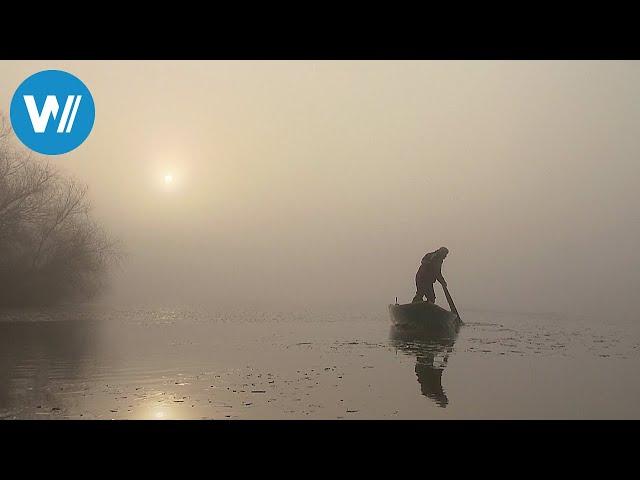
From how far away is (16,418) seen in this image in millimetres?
10883

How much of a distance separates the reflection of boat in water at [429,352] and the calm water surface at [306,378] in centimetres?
6

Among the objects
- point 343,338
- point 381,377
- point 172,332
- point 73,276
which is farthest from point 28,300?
point 381,377

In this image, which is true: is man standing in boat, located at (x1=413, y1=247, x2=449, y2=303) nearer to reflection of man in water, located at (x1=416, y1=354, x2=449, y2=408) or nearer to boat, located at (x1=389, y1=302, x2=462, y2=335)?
boat, located at (x1=389, y1=302, x2=462, y2=335)

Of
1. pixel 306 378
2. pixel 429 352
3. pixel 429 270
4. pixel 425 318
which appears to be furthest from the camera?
pixel 429 270

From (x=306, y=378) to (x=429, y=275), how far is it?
18.2 meters

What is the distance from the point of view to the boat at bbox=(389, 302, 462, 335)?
104 ft

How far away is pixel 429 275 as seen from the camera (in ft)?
111

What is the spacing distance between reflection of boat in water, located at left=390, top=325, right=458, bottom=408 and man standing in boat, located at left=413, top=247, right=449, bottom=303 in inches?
91.5

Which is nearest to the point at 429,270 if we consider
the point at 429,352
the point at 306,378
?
the point at 429,352

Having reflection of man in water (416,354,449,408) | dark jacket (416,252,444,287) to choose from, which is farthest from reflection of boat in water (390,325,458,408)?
dark jacket (416,252,444,287)

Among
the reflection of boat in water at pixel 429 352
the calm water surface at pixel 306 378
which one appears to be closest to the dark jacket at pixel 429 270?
the reflection of boat in water at pixel 429 352

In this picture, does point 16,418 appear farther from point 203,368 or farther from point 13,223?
point 13,223

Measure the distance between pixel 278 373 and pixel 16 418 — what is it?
8.45 m

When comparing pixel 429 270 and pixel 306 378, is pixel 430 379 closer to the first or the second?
pixel 306 378
